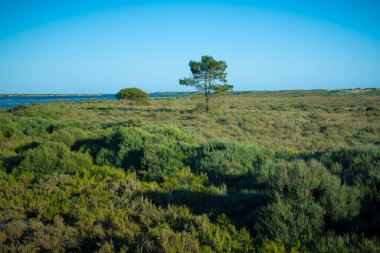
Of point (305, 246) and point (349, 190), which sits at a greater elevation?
point (349, 190)

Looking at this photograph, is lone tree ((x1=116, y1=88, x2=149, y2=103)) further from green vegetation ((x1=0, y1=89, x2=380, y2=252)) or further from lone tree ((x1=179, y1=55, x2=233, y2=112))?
green vegetation ((x1=0, y1=89, x2=380, y2=252))

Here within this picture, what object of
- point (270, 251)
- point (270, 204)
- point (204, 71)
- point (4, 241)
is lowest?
point (4, 241)

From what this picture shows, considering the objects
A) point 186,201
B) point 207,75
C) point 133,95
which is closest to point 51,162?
point 186,201

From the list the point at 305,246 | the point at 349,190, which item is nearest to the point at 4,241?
the point at 305,246

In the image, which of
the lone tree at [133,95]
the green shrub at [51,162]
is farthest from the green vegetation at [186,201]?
the lone tree at [133,95]

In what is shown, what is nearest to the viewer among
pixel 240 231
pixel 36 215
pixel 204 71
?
pixel 240 231

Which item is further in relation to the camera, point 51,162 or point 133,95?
point 133,95

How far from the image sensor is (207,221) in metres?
3.95

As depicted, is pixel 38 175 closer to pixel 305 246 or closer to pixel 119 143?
pixel 119 143

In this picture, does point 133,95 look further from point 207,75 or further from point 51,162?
point 51,162

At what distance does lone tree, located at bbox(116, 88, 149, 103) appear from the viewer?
49894 mm

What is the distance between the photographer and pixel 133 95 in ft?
171

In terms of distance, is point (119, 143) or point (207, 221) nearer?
point (207, 221)

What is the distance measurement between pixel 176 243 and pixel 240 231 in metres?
1.05
